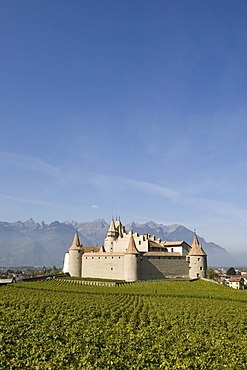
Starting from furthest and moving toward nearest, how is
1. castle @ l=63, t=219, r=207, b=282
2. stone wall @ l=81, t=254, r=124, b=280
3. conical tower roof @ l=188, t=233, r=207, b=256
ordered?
conical tower roof @ l=188, t=233, r=207, b=256, stone wall @ l=81, t=254, r=124, b=280, castle @ l=63, t=219, r=207, b=282

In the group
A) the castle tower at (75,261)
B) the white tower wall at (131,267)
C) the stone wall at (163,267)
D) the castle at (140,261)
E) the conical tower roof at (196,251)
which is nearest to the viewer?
the white tower wall at (131,267)

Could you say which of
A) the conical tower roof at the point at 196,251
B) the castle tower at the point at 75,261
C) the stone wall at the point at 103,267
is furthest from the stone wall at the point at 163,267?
the castle tower at the point at 75,261

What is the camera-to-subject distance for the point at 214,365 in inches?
514

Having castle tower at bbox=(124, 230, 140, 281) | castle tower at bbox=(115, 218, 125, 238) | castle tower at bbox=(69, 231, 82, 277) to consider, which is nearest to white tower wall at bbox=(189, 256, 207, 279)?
castle tower at bbox=(124, 230, 140, 281)

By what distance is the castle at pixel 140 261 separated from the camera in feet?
221

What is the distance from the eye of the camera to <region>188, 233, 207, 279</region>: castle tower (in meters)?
69.7

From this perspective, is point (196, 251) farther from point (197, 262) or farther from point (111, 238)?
point (111, 238)

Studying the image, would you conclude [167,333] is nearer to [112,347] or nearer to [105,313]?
[112,347]

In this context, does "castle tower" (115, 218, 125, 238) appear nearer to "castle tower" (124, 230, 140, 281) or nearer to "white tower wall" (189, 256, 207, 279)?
"castle tower" (124, 230, 140, 281)

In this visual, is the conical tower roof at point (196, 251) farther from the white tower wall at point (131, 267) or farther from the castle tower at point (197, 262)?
the white tower wall at point (131, 267)

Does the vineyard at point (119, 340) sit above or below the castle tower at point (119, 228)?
below

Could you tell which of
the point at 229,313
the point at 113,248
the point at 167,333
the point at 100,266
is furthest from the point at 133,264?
the point at 167,333

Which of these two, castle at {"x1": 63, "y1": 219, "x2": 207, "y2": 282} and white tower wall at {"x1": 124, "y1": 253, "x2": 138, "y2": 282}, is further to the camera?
castle at {"x1": 63, "y1": 219, "x2": 207, "y2": 282}

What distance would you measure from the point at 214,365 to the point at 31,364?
6.79 m
